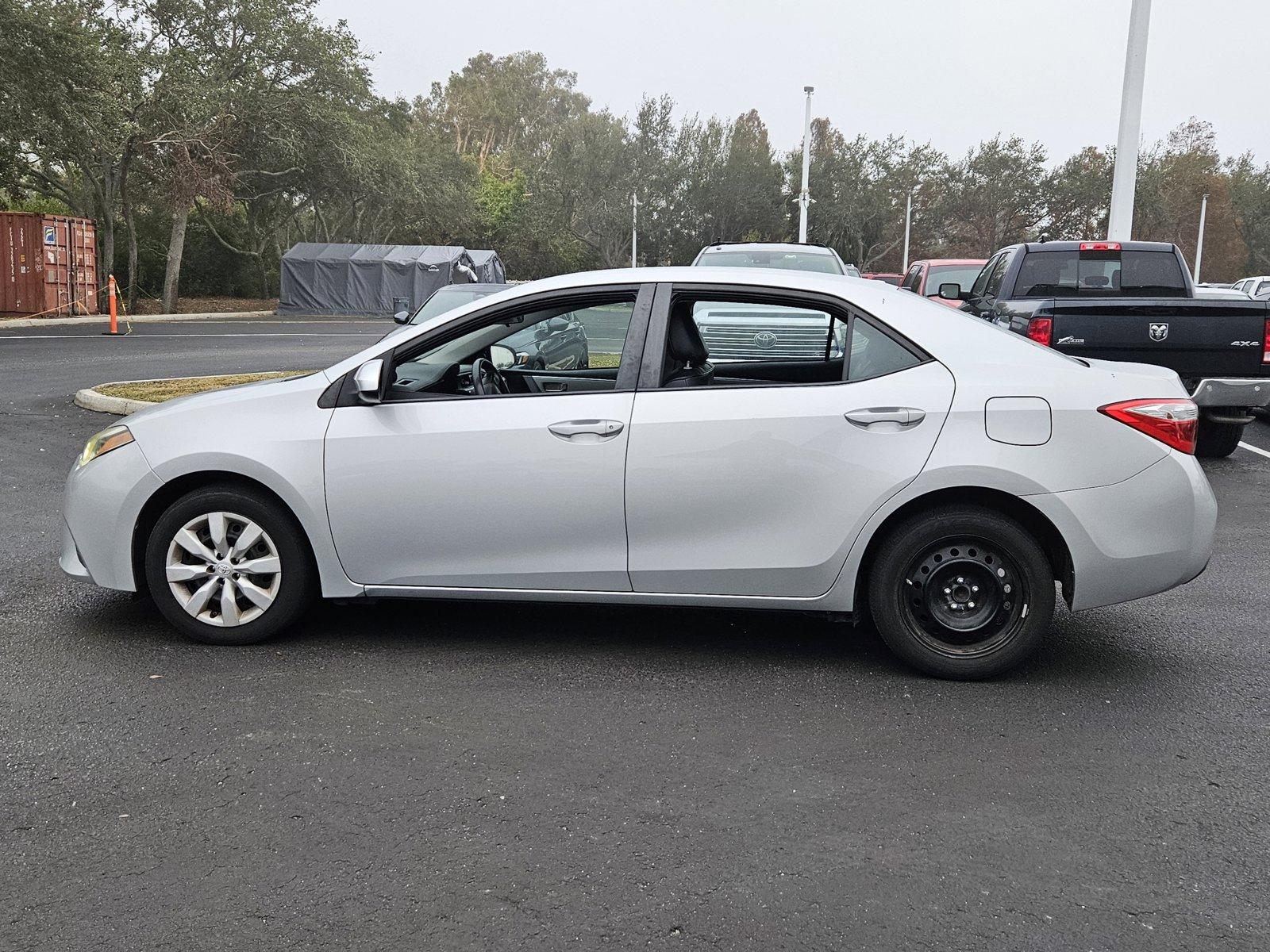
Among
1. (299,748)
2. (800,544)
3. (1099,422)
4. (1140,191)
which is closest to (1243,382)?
(1099,422)

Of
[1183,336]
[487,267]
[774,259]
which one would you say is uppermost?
[487,267]

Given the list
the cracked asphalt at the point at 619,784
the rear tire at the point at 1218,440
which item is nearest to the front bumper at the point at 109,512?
the cracked asphalt at the point at 619,784

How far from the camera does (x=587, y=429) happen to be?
479 cm

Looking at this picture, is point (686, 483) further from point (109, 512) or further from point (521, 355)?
point (109, 512)

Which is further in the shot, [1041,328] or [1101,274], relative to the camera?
[1101,274]

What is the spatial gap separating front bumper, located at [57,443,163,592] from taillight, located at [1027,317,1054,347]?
654 cm

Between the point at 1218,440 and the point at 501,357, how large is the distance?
7667 millimetres

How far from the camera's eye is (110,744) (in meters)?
4.06

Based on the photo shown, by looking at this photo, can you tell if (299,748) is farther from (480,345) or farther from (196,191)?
(196,191)

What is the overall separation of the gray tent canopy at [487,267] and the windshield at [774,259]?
106 ft

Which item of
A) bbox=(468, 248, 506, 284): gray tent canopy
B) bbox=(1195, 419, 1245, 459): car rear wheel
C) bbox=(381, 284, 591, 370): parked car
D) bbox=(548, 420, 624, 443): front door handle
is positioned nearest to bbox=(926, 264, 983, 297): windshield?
bbox=(1195, 419, 1245, 459): car rear wheel

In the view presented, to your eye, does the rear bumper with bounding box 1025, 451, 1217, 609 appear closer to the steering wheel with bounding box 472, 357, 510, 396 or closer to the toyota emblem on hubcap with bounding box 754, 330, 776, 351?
the toyota emblem on hubcap with bounding box 754, 330, 776, 351

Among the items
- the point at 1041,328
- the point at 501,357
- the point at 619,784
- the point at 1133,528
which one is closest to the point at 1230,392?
the point at 1041,328

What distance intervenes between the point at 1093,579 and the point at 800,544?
3.67 ft
